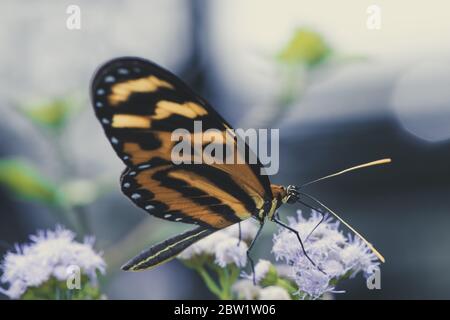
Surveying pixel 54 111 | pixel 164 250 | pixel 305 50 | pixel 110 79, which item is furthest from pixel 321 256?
pixel 54 111

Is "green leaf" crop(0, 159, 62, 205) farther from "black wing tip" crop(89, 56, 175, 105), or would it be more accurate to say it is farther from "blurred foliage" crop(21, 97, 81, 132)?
"black wing tip" crop(89, 56, 175, 105)

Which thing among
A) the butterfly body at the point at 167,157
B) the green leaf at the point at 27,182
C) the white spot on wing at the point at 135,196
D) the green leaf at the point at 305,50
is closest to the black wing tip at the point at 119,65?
the butterfly body at the point at 167,157

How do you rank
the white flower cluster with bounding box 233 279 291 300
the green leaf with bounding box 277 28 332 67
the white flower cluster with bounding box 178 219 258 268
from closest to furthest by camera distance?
the white flower cluster with bounding box 233 279 291 300, the white flower cluster with bounding box 178 219 258 268, the green leaf with bounding box 277 28 332 67

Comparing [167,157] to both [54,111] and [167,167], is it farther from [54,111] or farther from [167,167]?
[54,111]

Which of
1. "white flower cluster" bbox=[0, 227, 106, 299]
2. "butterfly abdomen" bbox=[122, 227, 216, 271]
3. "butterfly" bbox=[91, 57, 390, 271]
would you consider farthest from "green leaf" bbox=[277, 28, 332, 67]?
"white flower cluster" bbox=[0, 227, 106, 299]
